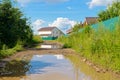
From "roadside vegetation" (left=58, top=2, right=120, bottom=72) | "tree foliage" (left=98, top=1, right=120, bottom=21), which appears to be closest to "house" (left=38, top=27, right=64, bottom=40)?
"tree foliage" (left=98, top=1, right=120, bottom=21)

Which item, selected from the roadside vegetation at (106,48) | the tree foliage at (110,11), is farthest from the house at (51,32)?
the roadside vegetation at (106,48)

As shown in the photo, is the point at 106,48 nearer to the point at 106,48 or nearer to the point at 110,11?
the point at 106,48

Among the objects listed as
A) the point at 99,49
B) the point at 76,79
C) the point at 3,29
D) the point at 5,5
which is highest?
the point at 5,5

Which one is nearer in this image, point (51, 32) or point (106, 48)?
point (106, 48)

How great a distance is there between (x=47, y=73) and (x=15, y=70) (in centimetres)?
173

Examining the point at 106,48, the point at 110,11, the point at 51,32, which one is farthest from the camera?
the point at 51,32

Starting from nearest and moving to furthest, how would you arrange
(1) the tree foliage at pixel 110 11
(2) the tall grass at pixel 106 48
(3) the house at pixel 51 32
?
(2) the tall grass at pixel 106 48 < (1) the tree foliage at pixel 110 11 < (3) the house at pixel 51 32

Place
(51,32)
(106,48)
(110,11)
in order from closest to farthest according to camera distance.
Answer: (106,48) → (110,11) → (51,32)

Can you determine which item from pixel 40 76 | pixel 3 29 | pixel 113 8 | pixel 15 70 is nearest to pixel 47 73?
pixel 40 76

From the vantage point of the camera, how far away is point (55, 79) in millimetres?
10516

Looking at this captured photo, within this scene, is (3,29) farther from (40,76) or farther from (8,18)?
(40,76)

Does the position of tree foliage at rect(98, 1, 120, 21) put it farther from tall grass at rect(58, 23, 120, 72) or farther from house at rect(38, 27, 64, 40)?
house at rect(38, 27, 64, 40)

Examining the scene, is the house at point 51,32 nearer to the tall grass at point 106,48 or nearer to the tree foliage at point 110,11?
the tree foliage at point 110,11

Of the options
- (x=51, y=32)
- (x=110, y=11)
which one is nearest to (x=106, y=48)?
(x=110, y=11)
